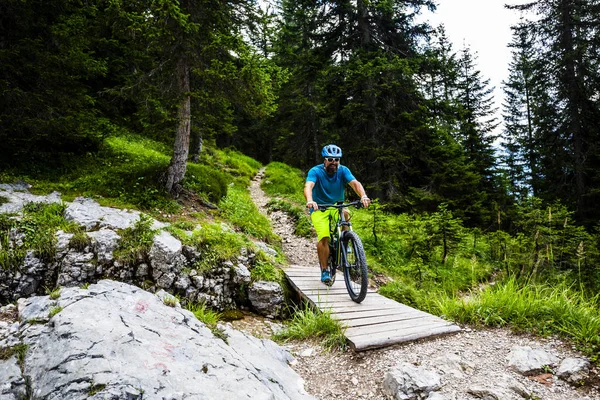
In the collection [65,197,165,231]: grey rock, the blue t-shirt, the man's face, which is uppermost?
the man's face

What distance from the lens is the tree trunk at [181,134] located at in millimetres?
8305

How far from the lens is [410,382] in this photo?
3.22 meters

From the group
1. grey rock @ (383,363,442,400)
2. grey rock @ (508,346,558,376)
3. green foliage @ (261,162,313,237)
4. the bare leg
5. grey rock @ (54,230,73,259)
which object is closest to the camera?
grey rock @ (383,363,442,400)

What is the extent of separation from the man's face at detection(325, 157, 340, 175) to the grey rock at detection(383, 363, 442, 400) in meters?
3.25

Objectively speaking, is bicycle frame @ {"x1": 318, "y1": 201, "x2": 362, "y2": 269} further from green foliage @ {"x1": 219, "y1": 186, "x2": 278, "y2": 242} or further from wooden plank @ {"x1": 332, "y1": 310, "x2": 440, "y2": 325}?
green foliage @ {"x1": 219, "y1": 186, "x2": 278, "y2": 242}

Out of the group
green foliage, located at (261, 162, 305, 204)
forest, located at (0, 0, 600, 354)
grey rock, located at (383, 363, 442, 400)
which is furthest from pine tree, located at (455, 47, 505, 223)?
grey rock, located at (383, 363, 442, 400)

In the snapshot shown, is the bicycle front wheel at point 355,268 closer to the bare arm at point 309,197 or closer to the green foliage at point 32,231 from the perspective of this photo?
the bare arm at point 309,197

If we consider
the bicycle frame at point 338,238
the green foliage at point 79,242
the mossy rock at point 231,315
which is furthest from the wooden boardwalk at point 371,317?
the green foliage at point 79,242

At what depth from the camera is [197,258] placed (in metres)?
6.05

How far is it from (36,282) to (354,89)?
14684 millimetres

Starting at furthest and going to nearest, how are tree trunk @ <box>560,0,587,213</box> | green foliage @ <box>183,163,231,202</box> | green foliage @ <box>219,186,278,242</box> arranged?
tree trunk @ <box>560,0,587,213</box>, green foliage @ <box>183,163,231,202</box>, green foliage @ <box>219,186,278,242</box>

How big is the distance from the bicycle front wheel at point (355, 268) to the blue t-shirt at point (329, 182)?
2.44 feet

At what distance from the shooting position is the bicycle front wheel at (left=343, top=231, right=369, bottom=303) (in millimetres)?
5109

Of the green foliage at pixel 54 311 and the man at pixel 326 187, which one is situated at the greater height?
the man at pixel 326 187
